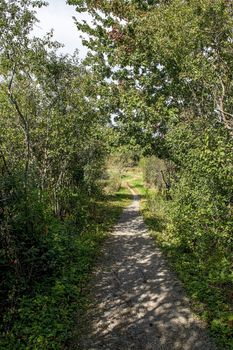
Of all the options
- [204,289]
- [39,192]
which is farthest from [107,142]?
[204,289]

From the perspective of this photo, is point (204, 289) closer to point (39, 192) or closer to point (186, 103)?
point (39, 192)

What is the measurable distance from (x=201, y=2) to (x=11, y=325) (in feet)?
36.7

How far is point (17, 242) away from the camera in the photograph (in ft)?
27.4

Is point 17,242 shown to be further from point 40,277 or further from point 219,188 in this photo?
point 219,188

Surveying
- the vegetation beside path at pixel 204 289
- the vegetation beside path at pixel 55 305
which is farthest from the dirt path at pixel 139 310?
the vegetation beside path at pixel 55 305

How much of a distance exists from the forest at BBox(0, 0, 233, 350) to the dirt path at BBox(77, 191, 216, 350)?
41cm

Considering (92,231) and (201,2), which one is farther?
(92,231)

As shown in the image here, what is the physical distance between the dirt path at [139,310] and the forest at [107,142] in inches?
16.0

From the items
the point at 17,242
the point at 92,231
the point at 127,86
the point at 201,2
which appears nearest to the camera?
the point at 17,242

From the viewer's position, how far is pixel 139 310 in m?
7.62

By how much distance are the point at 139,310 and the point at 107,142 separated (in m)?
9.91

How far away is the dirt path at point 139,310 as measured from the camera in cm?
629

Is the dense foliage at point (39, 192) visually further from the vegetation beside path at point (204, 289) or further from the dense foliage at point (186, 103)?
the vegetation beside path at point (204, 289)

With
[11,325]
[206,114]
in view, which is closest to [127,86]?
[206,114]
